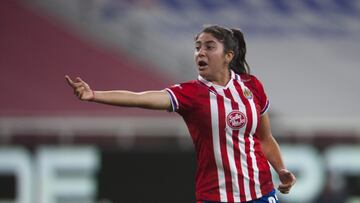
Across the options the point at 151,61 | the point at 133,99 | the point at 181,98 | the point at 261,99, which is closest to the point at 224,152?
the point at 181,98

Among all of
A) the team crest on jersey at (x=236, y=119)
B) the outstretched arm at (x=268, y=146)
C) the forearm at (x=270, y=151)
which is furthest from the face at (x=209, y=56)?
the forearm at (x=270, y=151)

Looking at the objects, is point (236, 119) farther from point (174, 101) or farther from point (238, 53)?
point (238, 53)

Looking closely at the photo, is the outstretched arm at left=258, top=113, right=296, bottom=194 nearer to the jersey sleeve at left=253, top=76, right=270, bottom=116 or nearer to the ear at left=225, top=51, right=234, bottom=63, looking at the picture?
→ the jersey sleeve at left=253, top=76, right=270, bottom=116

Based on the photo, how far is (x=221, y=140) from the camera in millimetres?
4879

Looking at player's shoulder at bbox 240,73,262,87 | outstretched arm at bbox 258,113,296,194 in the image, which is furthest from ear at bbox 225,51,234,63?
outstretched arm at bbox 258,113,296,194

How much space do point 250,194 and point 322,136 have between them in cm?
814

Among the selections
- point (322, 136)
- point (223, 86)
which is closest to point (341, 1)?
point (322, 136)

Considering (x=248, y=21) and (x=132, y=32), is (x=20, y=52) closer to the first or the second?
(x=132, y=32)

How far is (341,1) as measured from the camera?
1527cm

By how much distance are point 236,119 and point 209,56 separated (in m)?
0.38

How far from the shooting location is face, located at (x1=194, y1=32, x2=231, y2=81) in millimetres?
4934

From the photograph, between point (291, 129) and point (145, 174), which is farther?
point (291, 129)

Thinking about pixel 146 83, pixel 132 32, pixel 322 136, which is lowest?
pixel 322 136

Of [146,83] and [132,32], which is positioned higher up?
[132,32]
